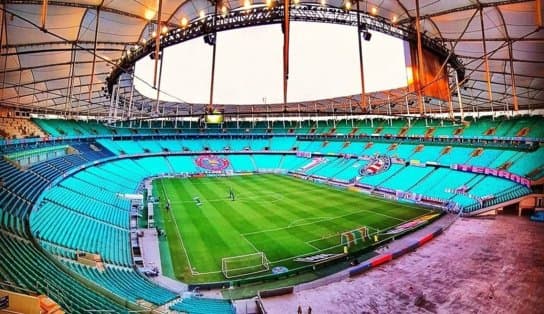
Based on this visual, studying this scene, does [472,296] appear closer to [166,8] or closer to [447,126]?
[166,8]

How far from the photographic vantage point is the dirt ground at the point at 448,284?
45.5ft

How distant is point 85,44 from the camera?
25.7 metres

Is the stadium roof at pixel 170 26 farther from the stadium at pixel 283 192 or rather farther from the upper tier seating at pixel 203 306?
the upper tier seating at pixel 203 306

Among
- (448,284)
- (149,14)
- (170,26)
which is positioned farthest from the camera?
(170,26)

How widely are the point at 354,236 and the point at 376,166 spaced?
22691mm

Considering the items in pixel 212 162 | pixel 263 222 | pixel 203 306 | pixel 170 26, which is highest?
pixel 170 26

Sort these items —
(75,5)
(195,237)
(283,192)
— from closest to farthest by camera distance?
1. (75,5)
2. (195,237)
3. (283,192)

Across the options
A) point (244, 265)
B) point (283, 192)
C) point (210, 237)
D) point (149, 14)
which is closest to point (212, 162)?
point (283, 192)

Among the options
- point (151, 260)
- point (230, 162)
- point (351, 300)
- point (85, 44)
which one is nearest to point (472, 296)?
point (351, 300)

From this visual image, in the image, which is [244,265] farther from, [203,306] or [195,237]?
[195,237]

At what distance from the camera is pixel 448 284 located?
15734 mm

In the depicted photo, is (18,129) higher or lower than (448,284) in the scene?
higher

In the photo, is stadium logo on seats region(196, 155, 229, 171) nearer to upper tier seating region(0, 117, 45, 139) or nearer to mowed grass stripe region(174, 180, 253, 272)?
mowed grass stripe region(174, 180, 253, 272)

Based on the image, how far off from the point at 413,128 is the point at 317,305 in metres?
40.7
